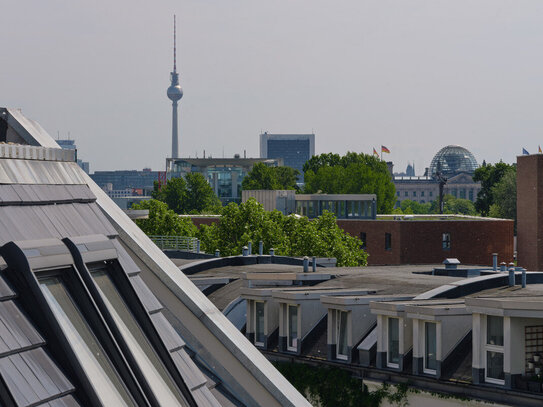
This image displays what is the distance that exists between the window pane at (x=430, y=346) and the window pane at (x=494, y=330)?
207cm

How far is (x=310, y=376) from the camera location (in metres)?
34.8

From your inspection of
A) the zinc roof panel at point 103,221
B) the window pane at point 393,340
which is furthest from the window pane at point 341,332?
the zinc roof panel at point 103,221

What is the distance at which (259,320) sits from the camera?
129 ft

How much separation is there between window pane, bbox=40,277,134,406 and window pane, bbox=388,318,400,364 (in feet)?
81.6

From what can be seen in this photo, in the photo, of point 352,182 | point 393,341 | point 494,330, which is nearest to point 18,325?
point 494,330

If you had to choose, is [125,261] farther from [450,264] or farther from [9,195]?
[450,264]

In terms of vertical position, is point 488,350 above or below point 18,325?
below

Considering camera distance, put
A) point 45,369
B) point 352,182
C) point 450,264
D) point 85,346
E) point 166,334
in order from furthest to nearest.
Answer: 1. point 352,182
2. point 450,264
3. point 166,334
4. point 85,346
5. point 45,369

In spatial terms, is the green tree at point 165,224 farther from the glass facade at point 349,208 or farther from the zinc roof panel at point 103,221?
the zinc roof panel at point 103,221

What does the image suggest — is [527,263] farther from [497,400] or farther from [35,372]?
[35,372]

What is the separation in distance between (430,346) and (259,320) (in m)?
9.04

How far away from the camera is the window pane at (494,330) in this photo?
29.7 m

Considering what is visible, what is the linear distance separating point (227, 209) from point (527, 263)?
31864 millimetres

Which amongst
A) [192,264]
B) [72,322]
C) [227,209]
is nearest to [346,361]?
[192,264]
